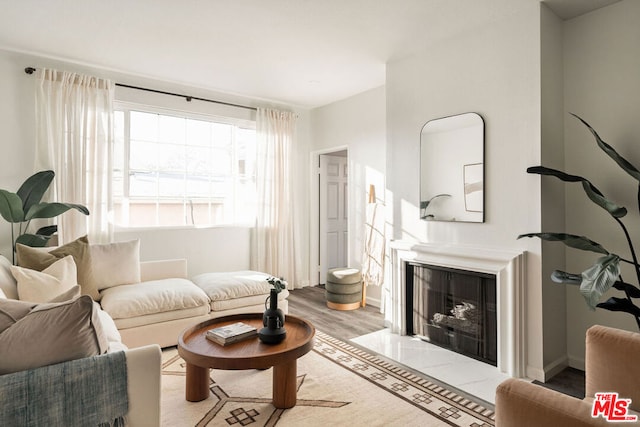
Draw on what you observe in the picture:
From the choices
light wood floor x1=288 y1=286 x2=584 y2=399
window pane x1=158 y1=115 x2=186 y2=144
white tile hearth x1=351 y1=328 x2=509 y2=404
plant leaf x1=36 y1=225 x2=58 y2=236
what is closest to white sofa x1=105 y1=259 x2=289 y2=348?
light wood floor x1=288 y1=286 x2=584 y2=399

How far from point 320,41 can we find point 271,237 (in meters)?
2.75

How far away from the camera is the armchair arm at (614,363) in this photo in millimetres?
1562

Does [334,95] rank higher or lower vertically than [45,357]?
higher

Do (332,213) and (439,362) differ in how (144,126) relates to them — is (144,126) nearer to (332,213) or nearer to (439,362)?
(332,213)

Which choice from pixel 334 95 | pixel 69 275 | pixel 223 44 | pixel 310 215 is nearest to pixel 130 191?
pixel 69 275

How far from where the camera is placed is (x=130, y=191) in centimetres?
430

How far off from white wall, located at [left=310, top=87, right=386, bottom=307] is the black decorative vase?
2503mm

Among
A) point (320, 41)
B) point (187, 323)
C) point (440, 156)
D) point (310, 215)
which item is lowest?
point (187, 323)

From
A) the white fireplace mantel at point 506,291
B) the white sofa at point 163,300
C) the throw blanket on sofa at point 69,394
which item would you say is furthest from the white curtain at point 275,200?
the throw blanket on sofa at point 69,394

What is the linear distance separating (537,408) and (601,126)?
2.52m

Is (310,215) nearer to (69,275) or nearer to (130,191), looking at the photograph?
(130,191)

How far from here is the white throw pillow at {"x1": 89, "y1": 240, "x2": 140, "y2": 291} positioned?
3416 millimetres

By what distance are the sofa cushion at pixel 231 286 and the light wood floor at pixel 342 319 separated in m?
0.76

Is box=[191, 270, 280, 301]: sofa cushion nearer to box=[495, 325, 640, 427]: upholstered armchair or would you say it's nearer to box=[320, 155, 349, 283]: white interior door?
box=[320, 155, 349, 283]: white interior door
